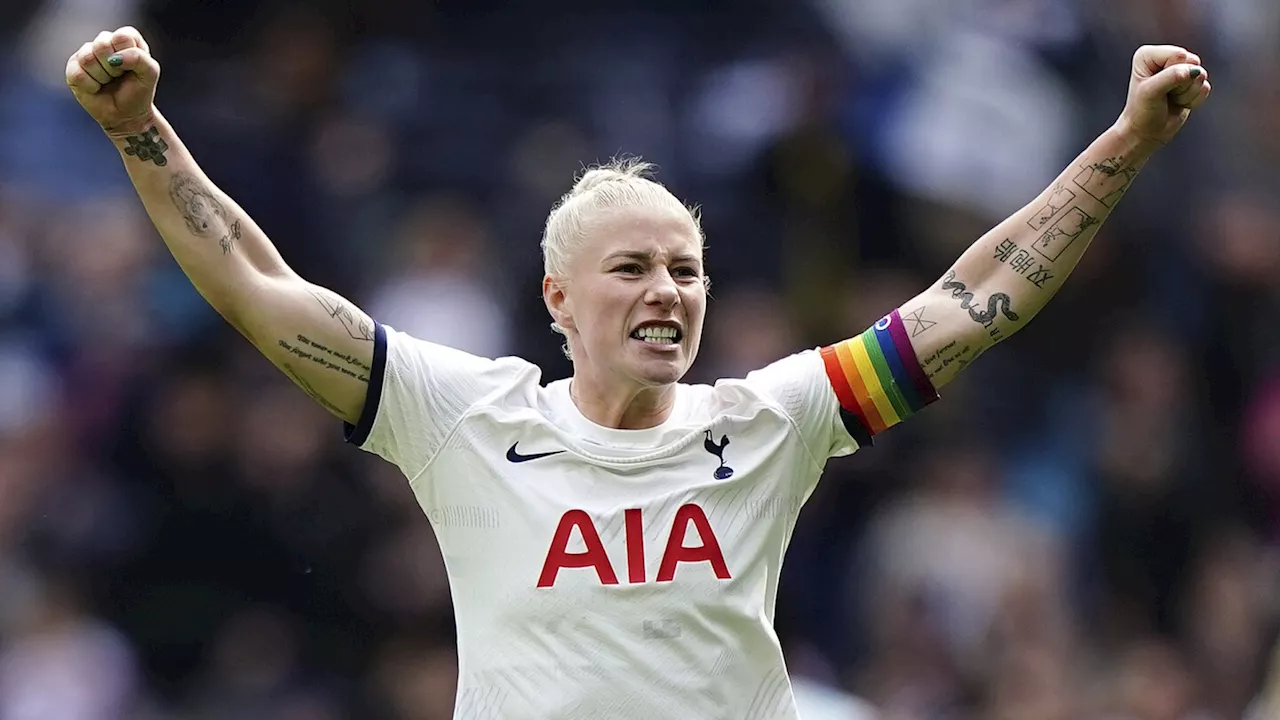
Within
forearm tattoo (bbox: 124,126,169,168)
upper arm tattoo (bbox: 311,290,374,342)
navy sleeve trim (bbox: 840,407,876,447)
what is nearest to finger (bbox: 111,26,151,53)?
forearm tattoo (bbox: 124,126,169,168)

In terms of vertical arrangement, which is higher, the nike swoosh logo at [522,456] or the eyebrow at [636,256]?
the eyebrow at [636,256]

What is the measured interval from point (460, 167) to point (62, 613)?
3.09 meters

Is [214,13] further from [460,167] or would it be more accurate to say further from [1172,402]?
[1172,402]

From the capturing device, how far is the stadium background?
8438mm

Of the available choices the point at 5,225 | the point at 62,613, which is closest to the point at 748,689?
the point at 62,613

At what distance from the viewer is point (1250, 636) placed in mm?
9180

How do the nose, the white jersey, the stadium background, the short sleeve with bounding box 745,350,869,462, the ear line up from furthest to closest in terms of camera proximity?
the stadium background → the ear → the short sleeve with bounding box 745,350,869,462 → the nose → the white jersey

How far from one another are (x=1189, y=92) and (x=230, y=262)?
7.99 feet

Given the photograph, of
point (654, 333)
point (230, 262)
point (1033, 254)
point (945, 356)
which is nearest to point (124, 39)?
point (230, 262)

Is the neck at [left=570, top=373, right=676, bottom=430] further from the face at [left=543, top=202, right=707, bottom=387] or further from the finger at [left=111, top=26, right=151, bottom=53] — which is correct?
the finger at [left=111, top=26, right=151, bottom=53]

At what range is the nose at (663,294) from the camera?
463cm

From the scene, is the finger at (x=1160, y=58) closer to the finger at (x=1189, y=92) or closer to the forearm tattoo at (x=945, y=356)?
the finger at (x=1189, y=92)

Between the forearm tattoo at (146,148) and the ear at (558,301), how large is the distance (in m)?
1.07

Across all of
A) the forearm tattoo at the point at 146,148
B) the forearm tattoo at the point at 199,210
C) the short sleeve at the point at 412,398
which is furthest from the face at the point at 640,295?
the forearm tattoo at the point at 146,148
